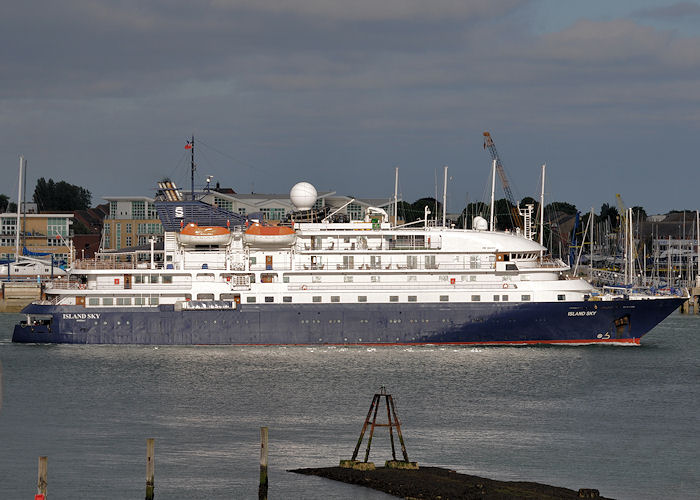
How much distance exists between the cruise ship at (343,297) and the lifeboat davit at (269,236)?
0.06 m

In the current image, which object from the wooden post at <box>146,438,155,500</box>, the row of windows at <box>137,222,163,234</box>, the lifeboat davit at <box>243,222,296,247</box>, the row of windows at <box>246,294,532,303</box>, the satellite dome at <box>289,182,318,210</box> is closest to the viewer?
the wooden post at <box>146,438,155,500</box>

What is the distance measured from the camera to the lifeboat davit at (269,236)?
A: 2106 inches

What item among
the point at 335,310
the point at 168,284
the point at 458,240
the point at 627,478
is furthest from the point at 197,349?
the point at 627,478

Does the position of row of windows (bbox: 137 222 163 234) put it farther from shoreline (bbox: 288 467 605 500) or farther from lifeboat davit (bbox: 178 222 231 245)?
shoreline (bbox: 288 467 605 500)

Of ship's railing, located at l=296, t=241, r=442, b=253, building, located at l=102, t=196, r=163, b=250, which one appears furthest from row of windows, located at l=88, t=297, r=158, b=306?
building, located at l=102, t=196, r=163, b=250

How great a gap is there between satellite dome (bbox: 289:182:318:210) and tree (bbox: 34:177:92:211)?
109 metres

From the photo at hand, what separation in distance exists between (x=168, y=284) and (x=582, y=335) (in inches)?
782

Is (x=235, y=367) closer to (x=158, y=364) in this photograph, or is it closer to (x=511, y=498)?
(x=158, y=364)

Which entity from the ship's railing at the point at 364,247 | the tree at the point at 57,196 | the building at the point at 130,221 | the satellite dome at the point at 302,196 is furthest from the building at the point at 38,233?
the ship's railing at the point at 364,247

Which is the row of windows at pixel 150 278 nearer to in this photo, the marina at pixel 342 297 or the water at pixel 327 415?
the marina at pixel 342 297

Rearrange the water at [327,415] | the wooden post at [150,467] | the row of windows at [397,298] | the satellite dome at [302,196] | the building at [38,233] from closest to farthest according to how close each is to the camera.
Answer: the wooden post at [150,467] < the water at [327,415] < the row of windows at [397,298] < the satellite dome at [302,196] < the building at [38,233]

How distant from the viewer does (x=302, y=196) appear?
58.3 m

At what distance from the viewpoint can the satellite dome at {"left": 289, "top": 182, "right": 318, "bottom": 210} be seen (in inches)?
2291

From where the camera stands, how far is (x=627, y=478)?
1095 inches
